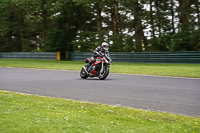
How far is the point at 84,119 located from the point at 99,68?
8.78 metres

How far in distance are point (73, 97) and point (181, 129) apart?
4.38m

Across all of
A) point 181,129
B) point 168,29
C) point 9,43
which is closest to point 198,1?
point 168,29

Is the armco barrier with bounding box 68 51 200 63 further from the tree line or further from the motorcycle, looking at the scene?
the motorcycle

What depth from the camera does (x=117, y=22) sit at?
40.8 metres

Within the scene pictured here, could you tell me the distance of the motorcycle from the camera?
14109 mm

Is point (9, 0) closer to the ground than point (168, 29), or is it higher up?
higher up

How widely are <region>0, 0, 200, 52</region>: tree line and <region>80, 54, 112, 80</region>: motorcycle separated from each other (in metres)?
16.2

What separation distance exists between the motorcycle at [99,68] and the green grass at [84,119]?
665 cm

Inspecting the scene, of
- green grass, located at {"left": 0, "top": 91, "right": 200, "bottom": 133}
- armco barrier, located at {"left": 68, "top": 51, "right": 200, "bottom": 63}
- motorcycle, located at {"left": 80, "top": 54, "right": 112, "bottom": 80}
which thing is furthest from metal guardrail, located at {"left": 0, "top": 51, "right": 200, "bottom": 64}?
green grass, located at {"left": 0, "top": 91, "right": 200, "bottom": 133}

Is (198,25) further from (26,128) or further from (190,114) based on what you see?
(26,128)

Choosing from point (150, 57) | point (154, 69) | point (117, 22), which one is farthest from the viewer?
point (117, 22)

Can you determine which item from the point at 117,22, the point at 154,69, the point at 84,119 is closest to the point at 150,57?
the point at 154,69

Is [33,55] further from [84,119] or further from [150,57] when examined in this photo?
[84,119]

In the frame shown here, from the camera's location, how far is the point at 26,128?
17.1ft
